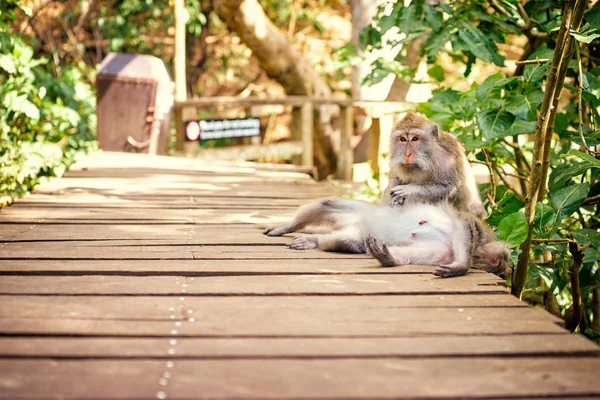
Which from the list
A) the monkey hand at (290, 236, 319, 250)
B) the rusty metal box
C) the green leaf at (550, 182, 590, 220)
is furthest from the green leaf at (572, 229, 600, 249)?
the rusty metal box

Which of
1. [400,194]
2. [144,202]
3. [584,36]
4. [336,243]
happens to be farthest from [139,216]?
[584,36]

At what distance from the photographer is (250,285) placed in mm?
2885

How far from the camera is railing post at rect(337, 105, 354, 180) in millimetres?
9867

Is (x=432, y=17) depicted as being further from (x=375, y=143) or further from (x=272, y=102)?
(x=272, y=102)

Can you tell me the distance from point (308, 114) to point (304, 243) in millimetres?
6486

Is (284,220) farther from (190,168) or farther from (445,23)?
(190,168)

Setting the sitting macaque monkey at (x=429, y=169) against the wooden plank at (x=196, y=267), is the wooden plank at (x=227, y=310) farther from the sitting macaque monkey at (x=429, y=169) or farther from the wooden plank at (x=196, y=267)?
the sitting macaque monkey at (x=429, y=169)

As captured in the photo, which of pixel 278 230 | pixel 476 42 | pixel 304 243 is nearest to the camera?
pixel 304 243

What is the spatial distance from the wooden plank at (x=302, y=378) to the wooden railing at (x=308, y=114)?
6.18 metres

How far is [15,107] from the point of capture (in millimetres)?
6801

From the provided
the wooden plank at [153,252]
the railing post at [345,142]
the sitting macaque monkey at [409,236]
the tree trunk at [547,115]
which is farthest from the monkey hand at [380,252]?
the railing post at [345,142]

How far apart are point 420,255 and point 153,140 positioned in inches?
209

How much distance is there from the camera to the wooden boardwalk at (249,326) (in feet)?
6.46

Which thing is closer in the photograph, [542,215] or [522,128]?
[542,215]
